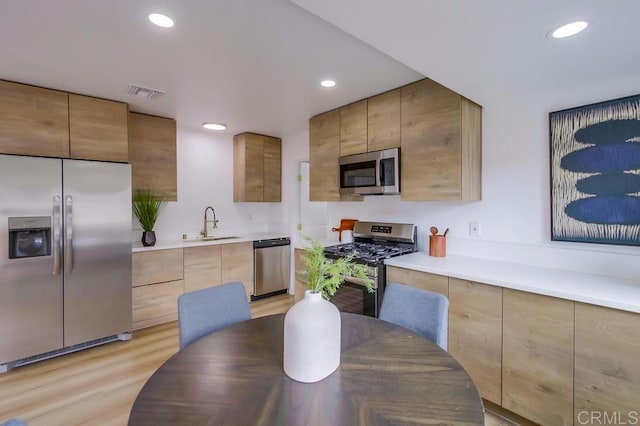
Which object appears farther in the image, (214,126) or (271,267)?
(271,267)

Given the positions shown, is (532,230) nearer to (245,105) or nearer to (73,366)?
(245,105)

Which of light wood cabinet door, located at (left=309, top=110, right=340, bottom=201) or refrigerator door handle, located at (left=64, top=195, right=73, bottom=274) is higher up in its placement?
light wood cabinet door, located at (left=309, top=110, right=340, bottom=201)

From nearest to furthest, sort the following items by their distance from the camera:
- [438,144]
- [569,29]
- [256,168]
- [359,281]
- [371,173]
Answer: [569,29], [438,144], [359,281], [371,173], [256,168]

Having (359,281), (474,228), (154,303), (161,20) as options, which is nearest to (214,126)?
(154,303)

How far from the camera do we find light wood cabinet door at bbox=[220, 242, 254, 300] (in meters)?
3.87

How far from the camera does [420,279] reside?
88.0 inches

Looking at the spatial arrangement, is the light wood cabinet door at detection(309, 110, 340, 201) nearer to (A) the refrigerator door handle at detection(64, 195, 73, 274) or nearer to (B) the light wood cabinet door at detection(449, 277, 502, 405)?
(B) the light wood cabinet door at detection(449, 277, 502, 405)

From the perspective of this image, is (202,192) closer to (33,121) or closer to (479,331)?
(33,121)

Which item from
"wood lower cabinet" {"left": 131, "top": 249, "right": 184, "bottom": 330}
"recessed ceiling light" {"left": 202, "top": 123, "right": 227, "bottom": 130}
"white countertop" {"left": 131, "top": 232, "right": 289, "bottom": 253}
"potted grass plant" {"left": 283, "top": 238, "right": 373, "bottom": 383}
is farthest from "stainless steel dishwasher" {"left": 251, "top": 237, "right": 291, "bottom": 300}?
"potted grass plant" {"left": 283, "top": 238, "right": 373, "bottom": 383}

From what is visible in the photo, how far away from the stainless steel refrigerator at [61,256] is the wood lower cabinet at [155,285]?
0.24 metres

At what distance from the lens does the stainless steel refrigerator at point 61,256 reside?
244cm

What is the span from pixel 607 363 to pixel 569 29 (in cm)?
159

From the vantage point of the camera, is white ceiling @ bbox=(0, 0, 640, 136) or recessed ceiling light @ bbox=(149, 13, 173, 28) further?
recessed ceiling light @ bbox=(149, 13, 173, 28)

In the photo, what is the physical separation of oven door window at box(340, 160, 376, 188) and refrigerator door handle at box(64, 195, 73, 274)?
2.41m
